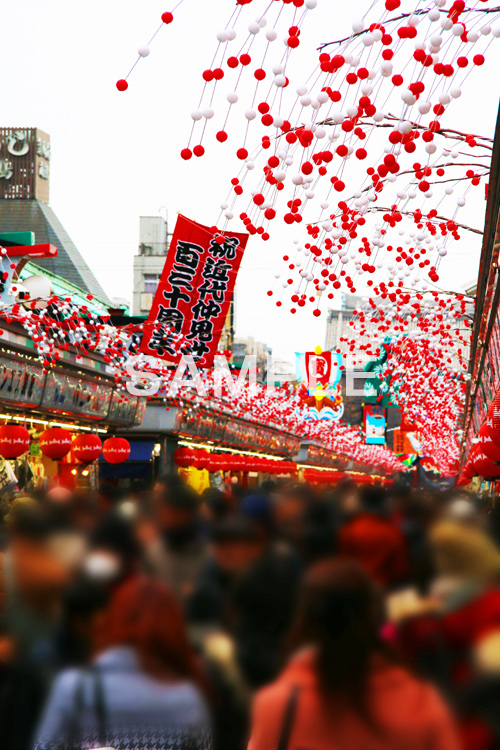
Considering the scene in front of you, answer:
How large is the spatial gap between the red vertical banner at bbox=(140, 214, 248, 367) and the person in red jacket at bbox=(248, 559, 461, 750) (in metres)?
11.9

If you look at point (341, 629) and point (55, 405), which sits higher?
point (55, 405)

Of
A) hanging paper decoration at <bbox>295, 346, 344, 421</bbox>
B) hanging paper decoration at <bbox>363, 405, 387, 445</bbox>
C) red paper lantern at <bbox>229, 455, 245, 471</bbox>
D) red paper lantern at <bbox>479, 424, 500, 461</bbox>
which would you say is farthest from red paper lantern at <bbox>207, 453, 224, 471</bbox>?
hanging paper decoration at <bbox>363, 405, 387, 445</bbox>

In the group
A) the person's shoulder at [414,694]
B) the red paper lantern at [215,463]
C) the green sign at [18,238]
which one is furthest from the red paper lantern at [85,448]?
the person's shoulder at [414,694]

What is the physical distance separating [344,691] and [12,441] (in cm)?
982

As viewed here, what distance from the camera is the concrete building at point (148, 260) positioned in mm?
48281

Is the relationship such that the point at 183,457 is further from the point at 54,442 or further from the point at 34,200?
the point at 34,200

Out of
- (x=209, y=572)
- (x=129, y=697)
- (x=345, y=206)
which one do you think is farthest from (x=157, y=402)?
(x=129, y=697)

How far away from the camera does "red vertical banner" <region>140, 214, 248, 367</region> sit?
47.6ft

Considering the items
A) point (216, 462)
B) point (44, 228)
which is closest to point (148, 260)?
point (44, 228)

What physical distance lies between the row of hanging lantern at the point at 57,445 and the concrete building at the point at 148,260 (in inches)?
1229

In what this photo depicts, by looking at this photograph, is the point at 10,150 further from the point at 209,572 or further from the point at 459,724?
the point at 459,724

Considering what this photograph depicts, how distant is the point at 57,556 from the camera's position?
182 inches

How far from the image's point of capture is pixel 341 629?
2.82 m

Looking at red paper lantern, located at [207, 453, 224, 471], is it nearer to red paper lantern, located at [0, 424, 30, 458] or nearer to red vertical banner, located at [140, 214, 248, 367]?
red vertical banner, located at [140, 214, 248, 367]
